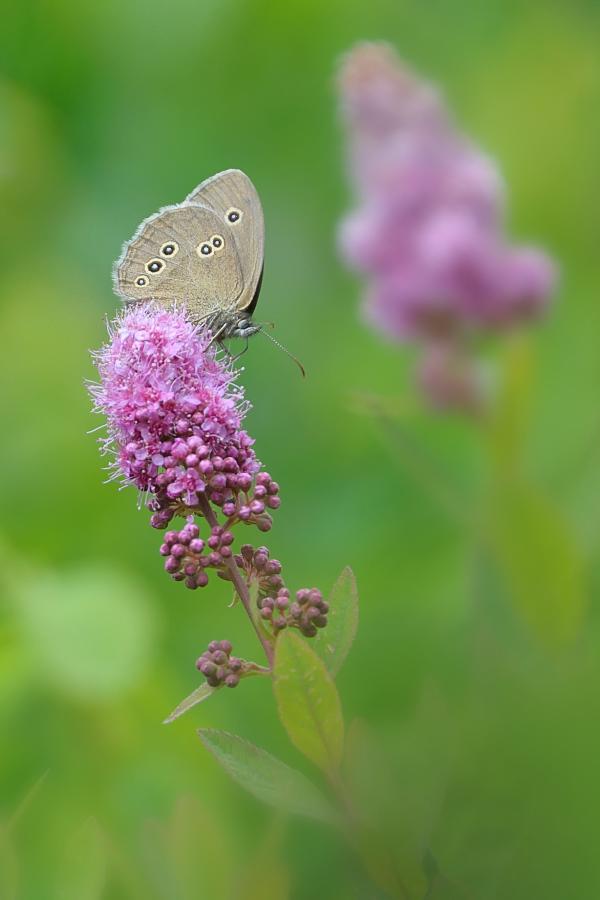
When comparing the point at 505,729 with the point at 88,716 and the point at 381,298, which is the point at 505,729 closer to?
the point at 381,298

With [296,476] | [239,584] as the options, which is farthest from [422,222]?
[296,476]

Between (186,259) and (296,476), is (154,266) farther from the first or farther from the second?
(296,476)

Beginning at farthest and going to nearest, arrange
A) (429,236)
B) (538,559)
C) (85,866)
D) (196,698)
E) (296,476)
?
(296,476) → (429,236) → (538,559) → (196,698) → (85,866)

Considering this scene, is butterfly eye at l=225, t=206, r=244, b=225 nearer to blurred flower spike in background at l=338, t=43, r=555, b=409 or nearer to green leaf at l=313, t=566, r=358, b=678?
blurred flower spike in background at l=338, t=43, r=555, b=409

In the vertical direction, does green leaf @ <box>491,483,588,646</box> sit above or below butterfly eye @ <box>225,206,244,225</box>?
below

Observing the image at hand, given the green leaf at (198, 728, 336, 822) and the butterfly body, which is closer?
the green leaf at (198, 728, 336, 822)

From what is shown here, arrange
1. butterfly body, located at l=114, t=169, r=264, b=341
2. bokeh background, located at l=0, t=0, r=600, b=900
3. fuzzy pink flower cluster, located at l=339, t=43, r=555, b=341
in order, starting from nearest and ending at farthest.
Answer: bokeh background, located at l=0, t=0, r=600, b=900, fuzzy pink flower cluster, located at l=339, t=43, r=555, b=341, butterfly body, located at l=114, t=169, r=264, b=341

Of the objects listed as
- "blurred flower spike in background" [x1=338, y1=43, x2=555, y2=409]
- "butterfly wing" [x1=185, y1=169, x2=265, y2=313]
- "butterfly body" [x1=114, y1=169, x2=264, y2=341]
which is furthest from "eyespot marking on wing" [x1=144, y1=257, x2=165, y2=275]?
"blurred flower spike in background" [x1=338, y1=43, x2=555, y2=409]
